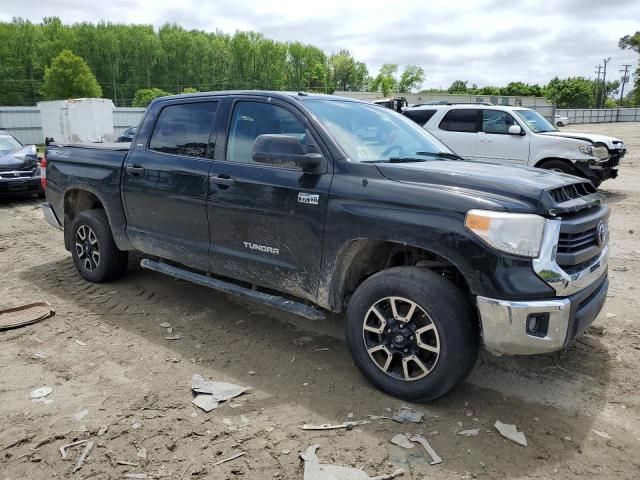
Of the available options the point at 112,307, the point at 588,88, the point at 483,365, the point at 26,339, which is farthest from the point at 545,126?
the point at 588,88

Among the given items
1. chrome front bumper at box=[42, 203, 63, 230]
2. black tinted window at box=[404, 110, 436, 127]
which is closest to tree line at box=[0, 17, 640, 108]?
black tinted window at box=[404, 110, 436, 127]

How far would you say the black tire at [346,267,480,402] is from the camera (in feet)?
9.96

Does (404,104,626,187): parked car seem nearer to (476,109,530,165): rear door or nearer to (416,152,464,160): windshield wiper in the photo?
(476,109,530,165): rear door

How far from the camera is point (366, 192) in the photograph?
3352 millimetres

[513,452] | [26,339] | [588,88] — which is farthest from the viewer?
[588,88]

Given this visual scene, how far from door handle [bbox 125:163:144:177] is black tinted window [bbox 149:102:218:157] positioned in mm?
213

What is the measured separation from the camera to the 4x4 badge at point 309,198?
140 inches

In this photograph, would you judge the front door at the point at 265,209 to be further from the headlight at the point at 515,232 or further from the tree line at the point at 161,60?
the tree line at the point at 161,60

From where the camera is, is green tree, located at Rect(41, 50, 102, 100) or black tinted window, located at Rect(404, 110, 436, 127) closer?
black tinted window, located at Rect(404, 110, 436, 127)

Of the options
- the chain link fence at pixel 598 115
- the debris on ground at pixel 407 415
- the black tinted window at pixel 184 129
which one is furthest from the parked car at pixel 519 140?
the chain link fence at pixel 598 115

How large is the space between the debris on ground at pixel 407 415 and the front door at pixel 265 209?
3.22 feet

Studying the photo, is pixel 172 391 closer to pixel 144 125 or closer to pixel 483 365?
pixel 483 365

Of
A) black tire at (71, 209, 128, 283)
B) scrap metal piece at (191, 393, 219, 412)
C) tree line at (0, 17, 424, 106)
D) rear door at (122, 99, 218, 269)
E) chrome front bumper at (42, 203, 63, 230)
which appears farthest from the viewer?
tree line at (0, 17, 424, 106)

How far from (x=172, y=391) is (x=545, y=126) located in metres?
10.5
